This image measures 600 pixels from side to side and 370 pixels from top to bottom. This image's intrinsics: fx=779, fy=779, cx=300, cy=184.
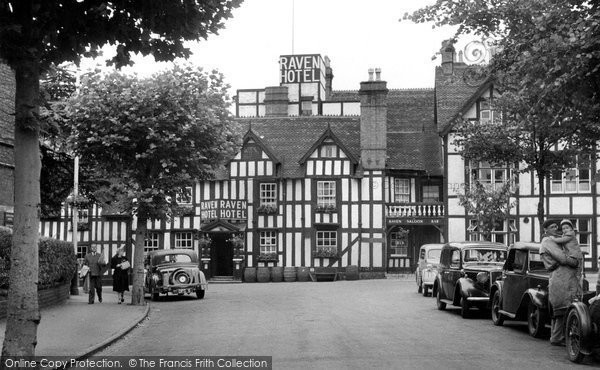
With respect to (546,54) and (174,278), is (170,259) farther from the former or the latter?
(546,54)

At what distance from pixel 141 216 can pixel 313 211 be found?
2015 cm

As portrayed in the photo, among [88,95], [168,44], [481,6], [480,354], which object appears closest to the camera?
[168,44]

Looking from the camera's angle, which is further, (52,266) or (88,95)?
(88,95)

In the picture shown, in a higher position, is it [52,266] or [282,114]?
[282,114]

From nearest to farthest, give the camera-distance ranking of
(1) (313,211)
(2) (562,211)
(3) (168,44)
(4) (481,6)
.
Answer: (3) (168,44), (4) (481,6), (2) (562,211), (1) (313,211)

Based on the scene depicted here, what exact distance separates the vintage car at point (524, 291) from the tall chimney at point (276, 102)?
4011 centimetres

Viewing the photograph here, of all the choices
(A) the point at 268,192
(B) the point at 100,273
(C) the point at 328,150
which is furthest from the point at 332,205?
(B) the point at 100,273

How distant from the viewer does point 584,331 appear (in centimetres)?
1102

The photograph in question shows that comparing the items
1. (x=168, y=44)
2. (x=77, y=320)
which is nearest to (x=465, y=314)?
(x=77, y=320)

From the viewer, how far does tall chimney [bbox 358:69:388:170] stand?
44.9 metres

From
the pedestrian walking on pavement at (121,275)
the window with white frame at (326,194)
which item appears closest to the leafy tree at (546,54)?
the pedestrian walking on pavement at (121,275)

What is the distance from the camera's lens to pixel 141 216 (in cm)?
2544

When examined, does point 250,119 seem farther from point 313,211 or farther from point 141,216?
point 141,216

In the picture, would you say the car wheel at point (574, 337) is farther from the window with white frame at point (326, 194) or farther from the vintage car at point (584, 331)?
the window with white frame at point (326, 194)
